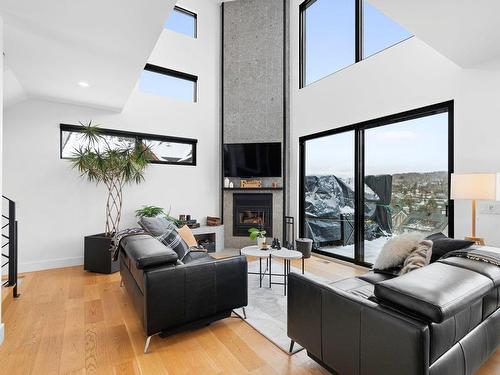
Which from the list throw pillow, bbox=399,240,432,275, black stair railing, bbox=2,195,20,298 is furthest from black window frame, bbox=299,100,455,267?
black stair railing, bbox=2,195,20,298

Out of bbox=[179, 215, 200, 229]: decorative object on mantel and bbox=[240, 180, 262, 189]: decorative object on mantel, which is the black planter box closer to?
bbox=[179, 215, 200, 229]: decorative object on mantel

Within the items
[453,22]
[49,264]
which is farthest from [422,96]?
[49,264]

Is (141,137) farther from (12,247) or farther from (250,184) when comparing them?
(12,247)

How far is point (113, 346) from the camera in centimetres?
208

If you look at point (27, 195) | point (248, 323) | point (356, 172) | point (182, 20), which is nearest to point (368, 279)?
point (248, 323)

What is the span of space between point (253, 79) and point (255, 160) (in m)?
1.74

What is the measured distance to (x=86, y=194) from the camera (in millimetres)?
4328

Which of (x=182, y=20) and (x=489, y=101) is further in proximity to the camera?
(x=182, y=20)

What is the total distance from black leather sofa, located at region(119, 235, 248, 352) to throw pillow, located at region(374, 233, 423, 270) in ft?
4.40

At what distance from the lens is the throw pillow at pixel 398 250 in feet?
7.93

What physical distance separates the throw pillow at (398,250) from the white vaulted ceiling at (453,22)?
1.84 metres

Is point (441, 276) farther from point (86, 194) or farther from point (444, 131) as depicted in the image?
point (86, 194)

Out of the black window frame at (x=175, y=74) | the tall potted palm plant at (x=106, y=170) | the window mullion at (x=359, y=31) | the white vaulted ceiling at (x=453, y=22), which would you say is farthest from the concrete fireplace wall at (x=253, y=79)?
the white vaulted ceiling at (x=453, y=22)

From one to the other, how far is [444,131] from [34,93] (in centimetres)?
554
